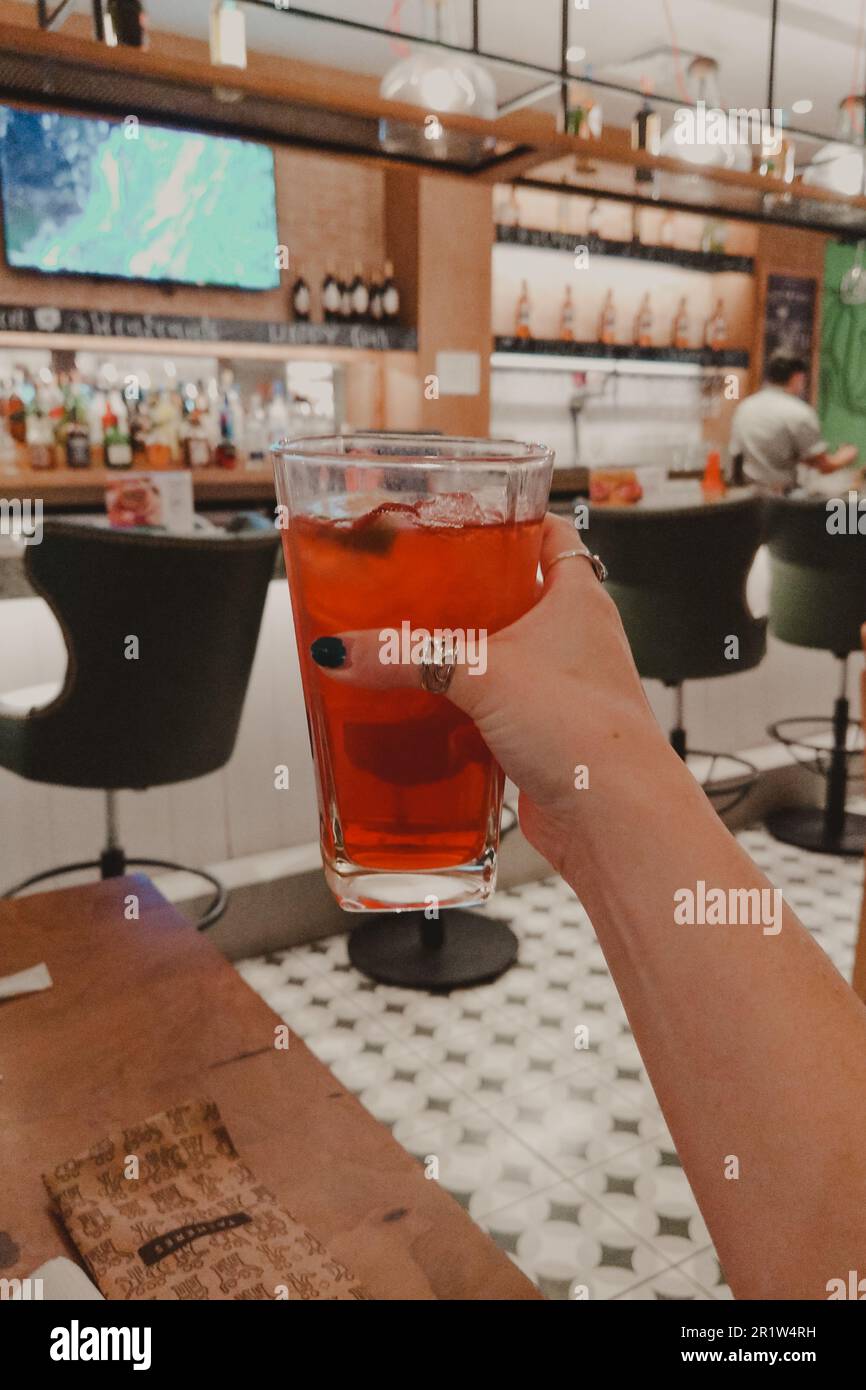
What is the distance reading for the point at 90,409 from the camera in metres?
5.04

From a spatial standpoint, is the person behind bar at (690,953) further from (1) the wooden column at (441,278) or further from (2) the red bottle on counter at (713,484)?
(1) the wooden column at (441,278)

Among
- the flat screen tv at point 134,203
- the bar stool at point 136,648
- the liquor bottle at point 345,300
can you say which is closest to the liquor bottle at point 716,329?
the liquor bottle at point 345,300

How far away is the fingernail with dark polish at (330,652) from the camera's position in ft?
2.12

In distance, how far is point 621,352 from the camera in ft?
22.4

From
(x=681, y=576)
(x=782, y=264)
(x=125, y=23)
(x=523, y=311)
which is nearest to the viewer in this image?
(x=125, y=23)

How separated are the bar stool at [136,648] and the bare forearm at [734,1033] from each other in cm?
145

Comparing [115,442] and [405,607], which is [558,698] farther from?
[115,442]

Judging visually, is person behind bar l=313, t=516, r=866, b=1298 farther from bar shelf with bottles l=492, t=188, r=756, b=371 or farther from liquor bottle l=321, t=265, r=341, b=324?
bar shelf with bottles l=492, t=188, r=756, b=371

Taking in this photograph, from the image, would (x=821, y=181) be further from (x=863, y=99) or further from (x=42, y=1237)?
(x=42, y=1237)

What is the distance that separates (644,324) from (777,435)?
1.92 metres

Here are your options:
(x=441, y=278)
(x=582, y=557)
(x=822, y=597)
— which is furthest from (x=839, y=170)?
(x=582, y=557)

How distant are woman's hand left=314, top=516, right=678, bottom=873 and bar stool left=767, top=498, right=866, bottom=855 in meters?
2.83

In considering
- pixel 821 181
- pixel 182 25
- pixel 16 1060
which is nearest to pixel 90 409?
pixel 182 25
